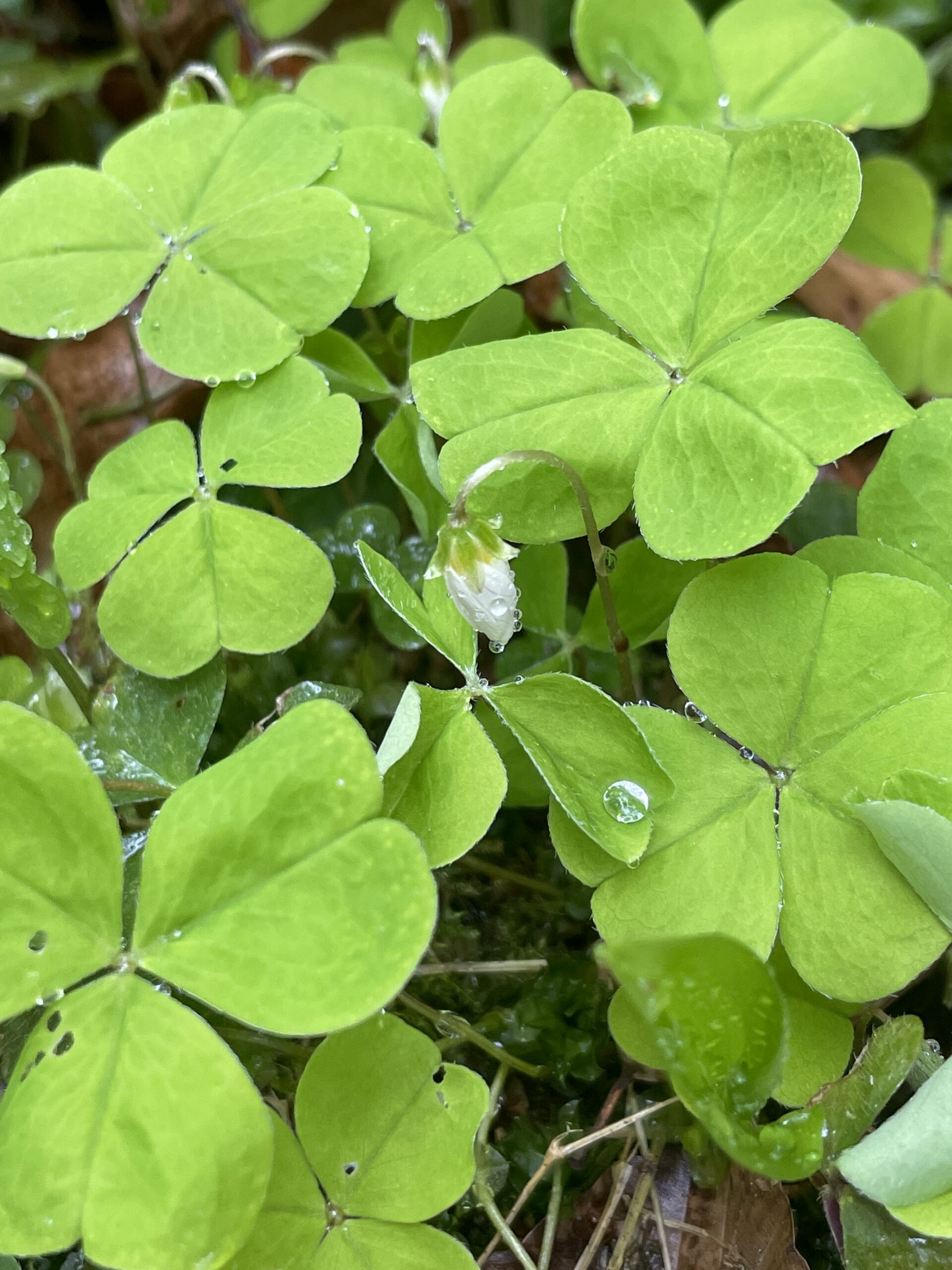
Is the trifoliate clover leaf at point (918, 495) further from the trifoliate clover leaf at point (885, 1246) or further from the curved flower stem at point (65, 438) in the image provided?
the curved flower stem at point (65, 438)

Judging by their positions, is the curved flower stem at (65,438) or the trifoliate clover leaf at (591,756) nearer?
the trifoliate clover leaf at (591,756)

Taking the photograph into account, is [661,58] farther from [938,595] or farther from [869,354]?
[938,595]

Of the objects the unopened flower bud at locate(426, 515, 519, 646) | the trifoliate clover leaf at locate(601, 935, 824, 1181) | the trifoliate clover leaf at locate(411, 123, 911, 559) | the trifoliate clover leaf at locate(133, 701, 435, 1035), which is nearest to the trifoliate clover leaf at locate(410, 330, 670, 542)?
the trifoliate clover leaf at locate(411, 123, 911, 559)

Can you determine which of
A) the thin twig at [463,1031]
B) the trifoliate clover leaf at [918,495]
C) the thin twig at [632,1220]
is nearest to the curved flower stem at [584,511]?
the trifoliate clover leaf at [918,495]

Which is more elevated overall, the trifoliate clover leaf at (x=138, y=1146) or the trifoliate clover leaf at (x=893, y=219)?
the trifoliate clover leaf at (x=893, y=219)

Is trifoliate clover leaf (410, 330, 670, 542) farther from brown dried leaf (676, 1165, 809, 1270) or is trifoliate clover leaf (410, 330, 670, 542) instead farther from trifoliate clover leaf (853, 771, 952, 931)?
brown dried leaf (676, 1165, 809, 1270)

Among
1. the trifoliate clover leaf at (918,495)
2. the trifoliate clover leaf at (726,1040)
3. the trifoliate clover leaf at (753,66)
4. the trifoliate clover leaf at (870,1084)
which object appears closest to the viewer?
the trifoliate clover leaf at (726,1040)

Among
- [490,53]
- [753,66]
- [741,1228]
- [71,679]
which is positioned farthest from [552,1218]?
[490,53]

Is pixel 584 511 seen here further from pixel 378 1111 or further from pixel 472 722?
pixel 378 1111
